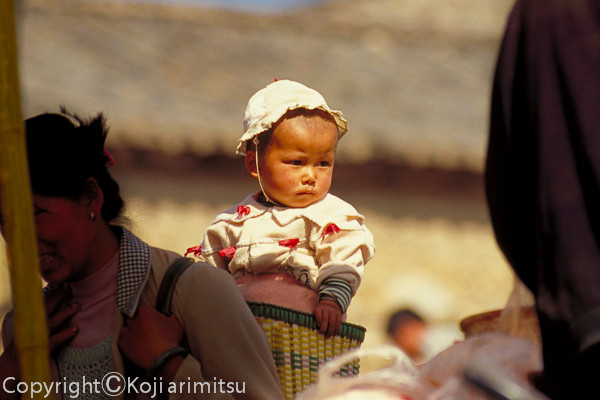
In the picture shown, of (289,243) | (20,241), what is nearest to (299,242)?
(289,243)

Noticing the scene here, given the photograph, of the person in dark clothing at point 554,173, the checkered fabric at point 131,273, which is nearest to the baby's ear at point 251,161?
the checkered fabric at point 131,273

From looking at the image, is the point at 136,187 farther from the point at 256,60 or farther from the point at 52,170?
the point at 52,170

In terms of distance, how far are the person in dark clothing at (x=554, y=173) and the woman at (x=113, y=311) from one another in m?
0.98

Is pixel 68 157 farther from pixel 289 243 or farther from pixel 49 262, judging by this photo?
pixel 289 243

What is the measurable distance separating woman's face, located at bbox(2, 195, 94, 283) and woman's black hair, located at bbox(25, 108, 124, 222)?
3cm

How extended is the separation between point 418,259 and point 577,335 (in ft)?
36.8

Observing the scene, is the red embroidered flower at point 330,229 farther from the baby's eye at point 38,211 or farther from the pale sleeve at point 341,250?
the baby's eye at point 38,211

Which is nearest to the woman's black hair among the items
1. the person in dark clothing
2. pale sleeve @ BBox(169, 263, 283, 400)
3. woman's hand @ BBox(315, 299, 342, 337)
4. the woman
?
the woman

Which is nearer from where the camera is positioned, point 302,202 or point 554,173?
point 554,173

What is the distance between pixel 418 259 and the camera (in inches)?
525

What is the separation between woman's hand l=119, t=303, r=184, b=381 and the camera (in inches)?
120

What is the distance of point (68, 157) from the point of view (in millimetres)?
3260

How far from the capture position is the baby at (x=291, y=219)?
359 cm

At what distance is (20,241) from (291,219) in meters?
1.09
